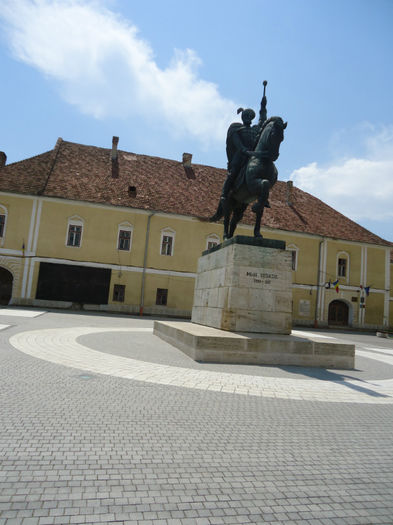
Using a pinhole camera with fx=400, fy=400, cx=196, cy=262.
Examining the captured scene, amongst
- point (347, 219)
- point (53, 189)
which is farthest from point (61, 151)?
point (347, 219)

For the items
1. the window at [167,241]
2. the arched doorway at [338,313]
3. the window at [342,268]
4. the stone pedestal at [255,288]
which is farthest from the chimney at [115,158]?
the stone pedestal at [255,288]

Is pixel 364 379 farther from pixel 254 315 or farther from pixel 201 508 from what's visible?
pixel 201 508

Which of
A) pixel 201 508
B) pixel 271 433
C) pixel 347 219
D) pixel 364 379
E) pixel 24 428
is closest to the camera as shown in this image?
pixel 201 508

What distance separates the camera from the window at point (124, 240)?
1126 inches

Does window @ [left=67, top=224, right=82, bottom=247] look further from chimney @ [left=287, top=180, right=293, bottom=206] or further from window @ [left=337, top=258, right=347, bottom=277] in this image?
window @ [left=337, top=258, right=347, bottom=277]

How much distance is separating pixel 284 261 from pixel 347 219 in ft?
95.6

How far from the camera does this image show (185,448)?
133 inches

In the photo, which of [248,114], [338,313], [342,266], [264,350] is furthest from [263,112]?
[338,313]

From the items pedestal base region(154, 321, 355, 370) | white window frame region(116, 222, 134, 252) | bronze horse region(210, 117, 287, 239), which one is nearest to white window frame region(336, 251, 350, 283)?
white window frame region(116, 222, 134, 252)

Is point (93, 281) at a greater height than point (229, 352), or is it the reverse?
point (93, 281)

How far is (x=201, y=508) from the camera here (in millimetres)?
2467

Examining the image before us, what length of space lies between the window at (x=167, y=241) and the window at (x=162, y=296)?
271 cm

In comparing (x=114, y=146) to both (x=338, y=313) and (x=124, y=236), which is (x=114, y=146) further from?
(x=338, y=313)

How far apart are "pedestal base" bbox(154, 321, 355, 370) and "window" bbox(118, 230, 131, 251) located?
2054 centimetres
